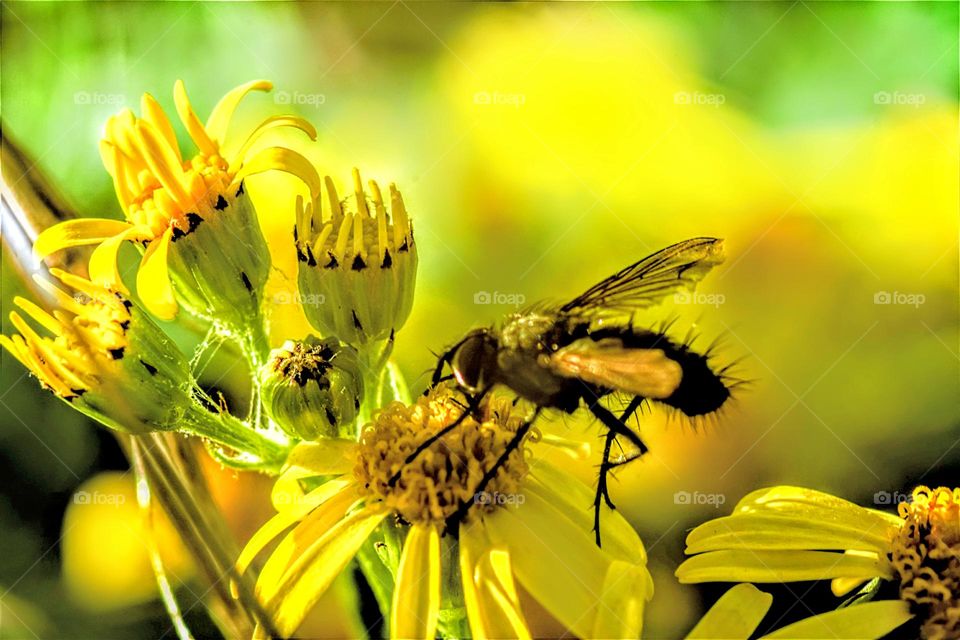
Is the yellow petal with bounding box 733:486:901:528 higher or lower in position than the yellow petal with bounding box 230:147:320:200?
lower

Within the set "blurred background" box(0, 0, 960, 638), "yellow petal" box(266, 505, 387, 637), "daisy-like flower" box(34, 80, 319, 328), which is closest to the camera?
"yellow petal" box(266, 505, 387, 637)

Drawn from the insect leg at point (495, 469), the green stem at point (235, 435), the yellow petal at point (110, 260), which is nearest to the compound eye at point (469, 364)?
the insect leg at point (495, 469)

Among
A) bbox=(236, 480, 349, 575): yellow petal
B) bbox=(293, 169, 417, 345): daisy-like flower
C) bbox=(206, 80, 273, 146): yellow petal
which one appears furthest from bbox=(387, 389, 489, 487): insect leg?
bbox=(206, 80, 273, 146): yellow petal

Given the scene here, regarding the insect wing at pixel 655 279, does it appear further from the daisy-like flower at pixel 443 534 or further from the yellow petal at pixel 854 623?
the yellow petal at pixel 854 623

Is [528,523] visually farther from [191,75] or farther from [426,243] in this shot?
[191,75]

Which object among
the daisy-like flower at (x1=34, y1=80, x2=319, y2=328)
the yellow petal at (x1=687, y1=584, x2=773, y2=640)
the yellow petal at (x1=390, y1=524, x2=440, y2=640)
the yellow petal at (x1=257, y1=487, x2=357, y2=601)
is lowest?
the yellow petal at (x1=687, y1=584, x2=773, y2=640)

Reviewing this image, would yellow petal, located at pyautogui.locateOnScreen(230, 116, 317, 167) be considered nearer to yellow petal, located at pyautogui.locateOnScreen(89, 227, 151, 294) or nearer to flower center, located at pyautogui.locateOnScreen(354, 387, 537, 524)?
yellow petal, located at pyautogui.locateOnScreen(89, 227, 151, 294)

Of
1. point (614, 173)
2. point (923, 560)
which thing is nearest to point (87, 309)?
point (614, 173)
